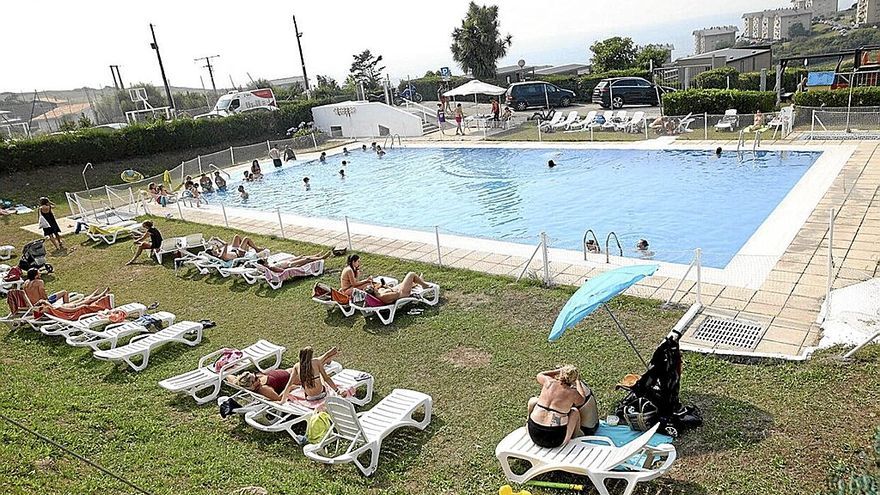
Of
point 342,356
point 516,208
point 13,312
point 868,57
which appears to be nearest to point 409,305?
point 342,356

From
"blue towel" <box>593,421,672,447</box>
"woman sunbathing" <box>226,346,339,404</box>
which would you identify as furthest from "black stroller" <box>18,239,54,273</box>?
"blue towel" <box>593,421,672,447</box>

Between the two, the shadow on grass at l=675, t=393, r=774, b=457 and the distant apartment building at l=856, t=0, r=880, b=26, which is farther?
the distant apartment building at l=856, t=0, r=880, b=26

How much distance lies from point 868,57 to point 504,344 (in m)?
25.4

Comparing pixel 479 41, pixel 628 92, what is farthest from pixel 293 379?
pixel 479 41

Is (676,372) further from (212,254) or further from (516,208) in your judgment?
(516,208)

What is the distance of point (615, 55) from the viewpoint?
41.5 m

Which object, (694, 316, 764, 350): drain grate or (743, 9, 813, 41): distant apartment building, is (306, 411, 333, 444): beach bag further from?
(743, 9, 813, 41): distant apartment building

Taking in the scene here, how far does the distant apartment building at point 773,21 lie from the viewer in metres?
167

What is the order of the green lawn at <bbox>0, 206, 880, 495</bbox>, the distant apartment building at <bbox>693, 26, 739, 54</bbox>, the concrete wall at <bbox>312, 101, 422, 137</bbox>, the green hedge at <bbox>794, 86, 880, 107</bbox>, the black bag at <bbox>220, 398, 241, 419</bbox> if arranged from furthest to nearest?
the distant apartment building at <bbox>693, 26, 739, 54</bbox> → the concrete wall at <bbox>312, 101, 422, 137</bbox> → the green hedge at <bbox>794, 86, 880, 107</bbox> → the black bag at <bbox>220, 398, 241, 419</bbox> → the green lawn at <bbox>0, 206, 880, 495</bbox>

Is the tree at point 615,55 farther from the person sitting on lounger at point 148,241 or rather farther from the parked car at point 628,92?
the person sitting on lounger at point 148,241

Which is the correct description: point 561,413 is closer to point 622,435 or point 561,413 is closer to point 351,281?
point 622,435

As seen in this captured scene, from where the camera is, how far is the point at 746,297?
8430 millimetres

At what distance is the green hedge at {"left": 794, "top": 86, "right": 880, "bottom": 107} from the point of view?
20484mm

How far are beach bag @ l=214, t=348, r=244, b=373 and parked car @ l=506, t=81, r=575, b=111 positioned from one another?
89.7ft
